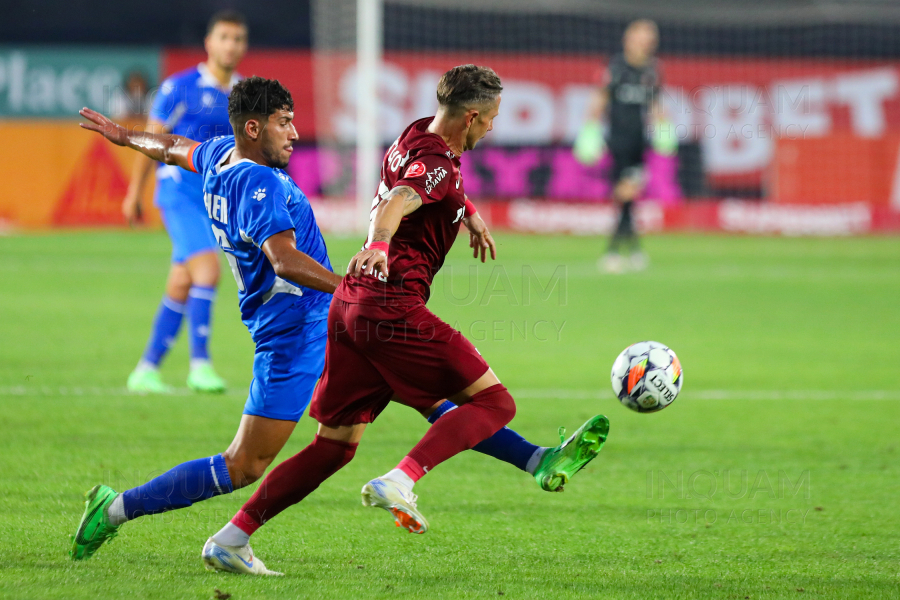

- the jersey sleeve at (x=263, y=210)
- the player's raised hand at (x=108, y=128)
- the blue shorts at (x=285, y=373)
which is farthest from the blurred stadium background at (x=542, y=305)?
the player's raised hand at (x=108, y=128)

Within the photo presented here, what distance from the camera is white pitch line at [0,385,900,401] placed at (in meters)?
6.95

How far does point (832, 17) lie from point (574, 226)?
933cm

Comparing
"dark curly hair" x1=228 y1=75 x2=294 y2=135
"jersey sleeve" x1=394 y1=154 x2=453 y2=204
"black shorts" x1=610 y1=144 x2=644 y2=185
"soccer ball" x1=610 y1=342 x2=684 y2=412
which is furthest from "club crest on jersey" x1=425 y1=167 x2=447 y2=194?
"black shorts" x1=610 y1=144 x2=644 y2=185

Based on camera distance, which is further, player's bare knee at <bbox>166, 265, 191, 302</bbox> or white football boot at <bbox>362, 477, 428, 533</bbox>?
player's bare knee at <bbox>166, 265, 191, 302</bbox>

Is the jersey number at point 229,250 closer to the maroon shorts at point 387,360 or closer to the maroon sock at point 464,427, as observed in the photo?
the maroon shorts at point 387,360

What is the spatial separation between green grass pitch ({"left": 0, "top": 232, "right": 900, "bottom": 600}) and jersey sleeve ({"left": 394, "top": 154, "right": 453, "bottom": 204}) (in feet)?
4.07

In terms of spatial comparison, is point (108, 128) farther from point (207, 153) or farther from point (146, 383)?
point (146, 383)

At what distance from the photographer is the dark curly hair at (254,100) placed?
3.69m

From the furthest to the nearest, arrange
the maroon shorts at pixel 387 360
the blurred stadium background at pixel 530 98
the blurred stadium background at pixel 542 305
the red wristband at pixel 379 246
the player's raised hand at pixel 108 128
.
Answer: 1. the blurred stadium background at pixel 530 98
2. the player's raised hand at pixel 108 128
3. the blurred stadium background at pixel 542 305
4. the maroon shorts at pixel 387 360
5. the red wristband at pixel 379 246

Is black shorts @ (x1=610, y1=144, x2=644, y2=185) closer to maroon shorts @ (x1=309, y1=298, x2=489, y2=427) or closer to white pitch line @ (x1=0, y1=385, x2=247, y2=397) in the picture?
white pitch line @ (x1=0, y1=385, x2=247, y2=397)

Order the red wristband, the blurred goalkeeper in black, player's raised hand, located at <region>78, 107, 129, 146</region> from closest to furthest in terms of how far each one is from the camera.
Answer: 1. the red wristband
2. player's raised hand, located at <region>78, 107, 129, 146</region>
3. the blurred goalkeeper in black

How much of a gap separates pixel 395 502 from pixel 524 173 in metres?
17.0

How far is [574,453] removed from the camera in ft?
11.9

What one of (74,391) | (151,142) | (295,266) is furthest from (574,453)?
(74,391)
